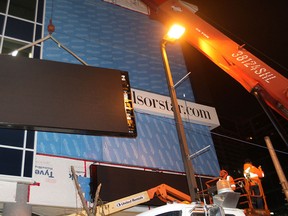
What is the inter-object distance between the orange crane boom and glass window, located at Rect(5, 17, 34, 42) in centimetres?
568

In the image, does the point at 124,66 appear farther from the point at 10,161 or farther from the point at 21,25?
the point at 10,161

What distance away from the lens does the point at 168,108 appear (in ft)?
55.3

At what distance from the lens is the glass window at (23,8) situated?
49.7ft

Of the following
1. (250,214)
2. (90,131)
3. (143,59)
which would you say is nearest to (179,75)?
(143,59)

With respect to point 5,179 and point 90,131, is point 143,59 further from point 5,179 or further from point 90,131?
point 5,179

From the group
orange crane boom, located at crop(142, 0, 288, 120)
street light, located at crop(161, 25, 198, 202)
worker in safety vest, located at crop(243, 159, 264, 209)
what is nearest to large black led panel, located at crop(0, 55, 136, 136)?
street light, located at crop(161, 25, 198, 202)

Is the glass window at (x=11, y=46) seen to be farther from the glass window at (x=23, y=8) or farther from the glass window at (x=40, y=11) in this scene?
the glass window at (x=40, y=11)

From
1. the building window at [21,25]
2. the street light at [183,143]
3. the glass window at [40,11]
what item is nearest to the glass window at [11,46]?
the building window at [21,25]

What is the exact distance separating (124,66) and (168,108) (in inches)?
123

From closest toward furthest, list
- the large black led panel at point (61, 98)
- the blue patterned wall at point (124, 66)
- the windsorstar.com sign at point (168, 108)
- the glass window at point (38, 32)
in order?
the large black led panel at point (61, 98)
the blue patterned wall at point (124, 66)
the glass window at point (38, 32)
the windsorstar.com sign at point (168, 108)

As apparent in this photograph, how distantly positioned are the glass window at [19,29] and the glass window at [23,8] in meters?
0.38

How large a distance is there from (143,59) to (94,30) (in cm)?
306

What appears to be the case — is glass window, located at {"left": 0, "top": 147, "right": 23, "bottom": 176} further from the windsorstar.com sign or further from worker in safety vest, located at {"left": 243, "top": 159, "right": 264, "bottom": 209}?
worker in safety vest, located at {"left": 243, "top": 159, "right": 264, "bottom": 209}

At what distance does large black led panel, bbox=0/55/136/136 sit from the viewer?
958 centimetres
